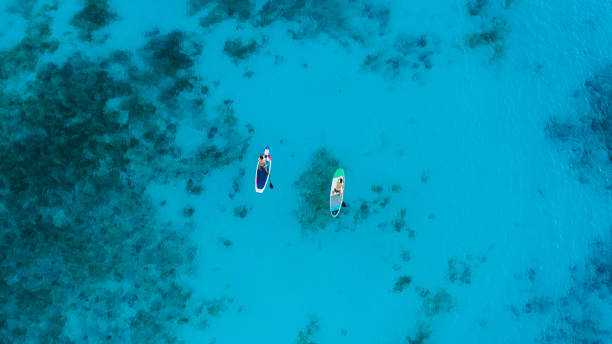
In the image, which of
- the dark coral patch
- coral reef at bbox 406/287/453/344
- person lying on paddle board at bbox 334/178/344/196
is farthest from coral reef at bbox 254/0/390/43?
coral reef at bbox 406/287/453/344

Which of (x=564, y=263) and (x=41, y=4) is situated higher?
(x=41, y=4)

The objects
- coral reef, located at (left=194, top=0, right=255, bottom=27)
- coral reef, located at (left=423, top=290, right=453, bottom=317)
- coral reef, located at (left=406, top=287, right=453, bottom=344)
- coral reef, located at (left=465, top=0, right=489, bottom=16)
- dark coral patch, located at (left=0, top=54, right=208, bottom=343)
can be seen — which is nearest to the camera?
dark coral patch, located at (left=0, top=54, right=208, bottom=343)

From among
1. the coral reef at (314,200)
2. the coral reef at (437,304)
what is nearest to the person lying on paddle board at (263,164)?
the coral reef at (314,200)

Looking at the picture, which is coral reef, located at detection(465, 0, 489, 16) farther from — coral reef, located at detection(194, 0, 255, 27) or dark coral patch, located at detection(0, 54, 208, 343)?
dark coral patch, located at detection(0, 54, 208, 343)

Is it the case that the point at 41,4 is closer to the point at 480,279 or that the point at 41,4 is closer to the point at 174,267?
the point at 174,267

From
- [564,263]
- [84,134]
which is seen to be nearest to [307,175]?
[84,134]

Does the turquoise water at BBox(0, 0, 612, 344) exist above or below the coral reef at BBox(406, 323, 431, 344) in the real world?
above
